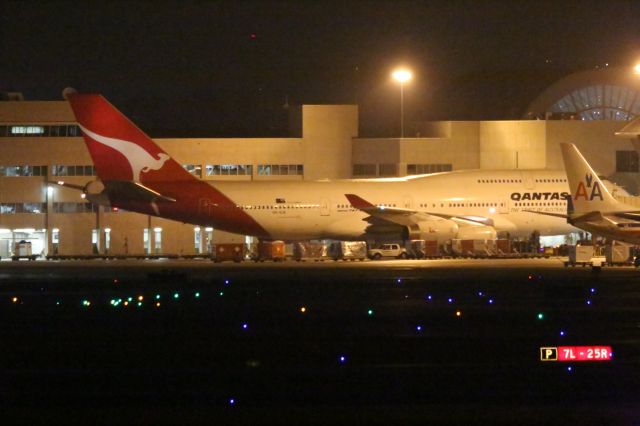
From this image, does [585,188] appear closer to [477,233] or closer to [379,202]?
[477,233]

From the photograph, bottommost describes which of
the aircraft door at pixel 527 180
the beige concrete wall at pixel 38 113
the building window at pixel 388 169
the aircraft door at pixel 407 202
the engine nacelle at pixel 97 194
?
the aircraft door at pixel 407 202

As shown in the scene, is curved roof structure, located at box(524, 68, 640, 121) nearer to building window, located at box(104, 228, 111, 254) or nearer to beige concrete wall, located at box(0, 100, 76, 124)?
building window, located at box(104, 228, 111, 254)

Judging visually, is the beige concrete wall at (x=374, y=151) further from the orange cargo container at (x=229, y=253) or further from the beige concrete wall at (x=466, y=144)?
the orange cargo container at (x=229, y=253)

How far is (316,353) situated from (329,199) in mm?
45240

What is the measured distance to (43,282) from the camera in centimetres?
4612

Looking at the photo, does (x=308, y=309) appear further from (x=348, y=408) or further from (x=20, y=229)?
(x=20, y=229)

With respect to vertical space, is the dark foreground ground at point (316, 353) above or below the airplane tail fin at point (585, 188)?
below

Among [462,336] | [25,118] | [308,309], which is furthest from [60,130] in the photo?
[462,336]

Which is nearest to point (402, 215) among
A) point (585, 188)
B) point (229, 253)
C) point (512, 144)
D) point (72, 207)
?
point (229, 253)

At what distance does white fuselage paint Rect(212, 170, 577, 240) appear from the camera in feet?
223

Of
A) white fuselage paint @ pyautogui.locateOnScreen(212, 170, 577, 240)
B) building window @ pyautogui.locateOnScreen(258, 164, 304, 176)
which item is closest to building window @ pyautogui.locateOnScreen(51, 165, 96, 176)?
building window @ pyautogui.locateOnScreen(258, 164, 304, 176)

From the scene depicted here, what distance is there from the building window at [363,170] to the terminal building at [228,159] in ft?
0.25

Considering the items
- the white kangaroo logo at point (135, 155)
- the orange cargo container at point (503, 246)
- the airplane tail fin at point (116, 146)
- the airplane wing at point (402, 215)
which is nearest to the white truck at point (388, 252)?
the airplane wing at point (402, 215)

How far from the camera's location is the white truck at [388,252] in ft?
221
